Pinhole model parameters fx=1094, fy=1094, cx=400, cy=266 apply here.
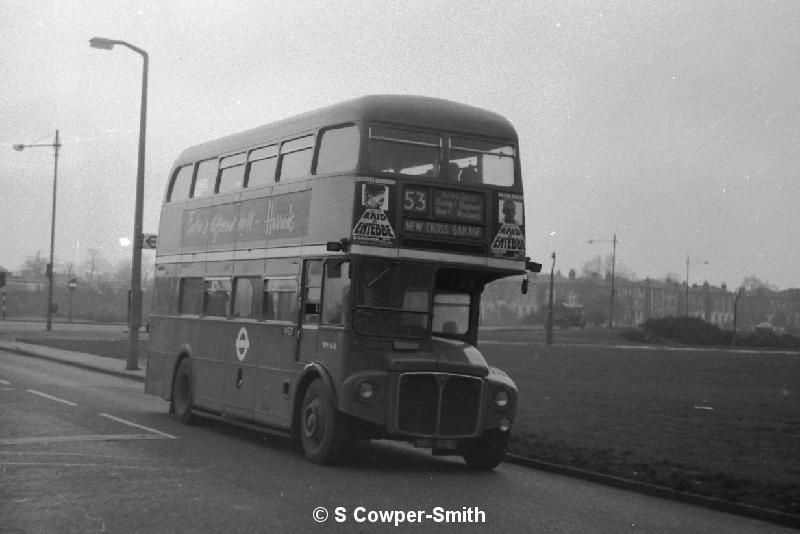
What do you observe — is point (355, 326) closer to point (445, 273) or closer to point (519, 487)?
point (445, 273)

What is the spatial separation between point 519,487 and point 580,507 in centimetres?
141

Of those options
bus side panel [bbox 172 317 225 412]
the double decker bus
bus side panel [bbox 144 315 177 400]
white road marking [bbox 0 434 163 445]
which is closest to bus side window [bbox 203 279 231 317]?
bus side panel [bbox 172 317 225 412]

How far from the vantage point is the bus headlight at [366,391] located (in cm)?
1245

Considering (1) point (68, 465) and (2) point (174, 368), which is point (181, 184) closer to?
(2) point (174, 368)

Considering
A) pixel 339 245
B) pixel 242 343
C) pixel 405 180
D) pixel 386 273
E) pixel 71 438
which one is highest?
pixel 405 180

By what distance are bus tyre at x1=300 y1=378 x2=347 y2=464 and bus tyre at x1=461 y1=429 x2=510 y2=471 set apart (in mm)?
1601

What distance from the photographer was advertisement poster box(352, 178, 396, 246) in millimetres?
12805

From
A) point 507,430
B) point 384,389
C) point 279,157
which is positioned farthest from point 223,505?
point 279,157

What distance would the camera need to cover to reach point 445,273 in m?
13.7

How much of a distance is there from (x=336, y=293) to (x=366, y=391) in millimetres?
1382

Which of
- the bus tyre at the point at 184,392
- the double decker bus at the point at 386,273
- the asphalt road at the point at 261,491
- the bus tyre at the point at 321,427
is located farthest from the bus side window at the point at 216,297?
the bus tyre at the point at 321,427

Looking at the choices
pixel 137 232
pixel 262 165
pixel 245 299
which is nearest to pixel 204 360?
pixel 245 299

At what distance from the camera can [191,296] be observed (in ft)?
59.3

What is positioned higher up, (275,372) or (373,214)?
(373,214)
